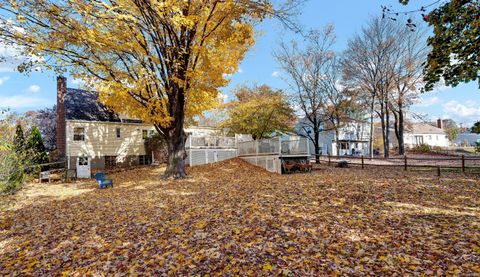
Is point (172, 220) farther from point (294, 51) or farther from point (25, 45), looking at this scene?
point (294, 51)

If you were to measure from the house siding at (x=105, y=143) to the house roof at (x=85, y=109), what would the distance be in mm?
611

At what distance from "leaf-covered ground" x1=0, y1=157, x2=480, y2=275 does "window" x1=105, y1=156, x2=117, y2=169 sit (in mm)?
13850

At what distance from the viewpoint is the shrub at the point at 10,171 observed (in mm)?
10750

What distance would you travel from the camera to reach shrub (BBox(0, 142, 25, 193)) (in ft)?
35.3

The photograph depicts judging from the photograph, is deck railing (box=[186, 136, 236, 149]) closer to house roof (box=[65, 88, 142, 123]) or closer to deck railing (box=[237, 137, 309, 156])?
deck railing (box=[237, 137, 309, 156])

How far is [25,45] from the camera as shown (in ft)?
33.4

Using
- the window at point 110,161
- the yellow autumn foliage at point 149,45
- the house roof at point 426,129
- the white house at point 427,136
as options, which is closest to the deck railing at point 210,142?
the yellow autumn foliage at point 149,45

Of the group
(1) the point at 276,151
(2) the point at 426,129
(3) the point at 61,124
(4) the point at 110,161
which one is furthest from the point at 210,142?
(2) the point at 426,129

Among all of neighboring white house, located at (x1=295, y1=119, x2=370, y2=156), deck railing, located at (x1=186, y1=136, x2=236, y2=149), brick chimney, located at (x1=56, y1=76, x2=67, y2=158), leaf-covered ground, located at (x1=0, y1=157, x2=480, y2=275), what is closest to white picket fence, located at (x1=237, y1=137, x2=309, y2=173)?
deck railing, located at (x1=186, y1=136, x2=236, y2=149)

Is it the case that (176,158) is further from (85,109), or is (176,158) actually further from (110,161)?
(85,109)

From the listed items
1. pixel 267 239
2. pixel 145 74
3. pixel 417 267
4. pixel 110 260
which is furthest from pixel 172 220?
pixel 145 74

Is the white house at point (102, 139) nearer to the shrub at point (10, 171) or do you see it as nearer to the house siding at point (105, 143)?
the house siding at point (105, 143)

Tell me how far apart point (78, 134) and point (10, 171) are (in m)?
9.93

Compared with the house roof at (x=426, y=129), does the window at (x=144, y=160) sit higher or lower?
lower
